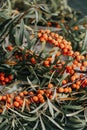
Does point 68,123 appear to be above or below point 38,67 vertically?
below

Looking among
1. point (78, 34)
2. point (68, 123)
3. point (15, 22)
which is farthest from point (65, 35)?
point (68, 123)

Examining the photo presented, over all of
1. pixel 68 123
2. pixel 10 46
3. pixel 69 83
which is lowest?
Result: pixel 68 123

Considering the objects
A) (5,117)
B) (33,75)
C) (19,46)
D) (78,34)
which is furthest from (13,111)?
(78,34)

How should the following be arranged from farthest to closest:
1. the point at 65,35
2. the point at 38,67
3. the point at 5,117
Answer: the point at 65,35, the point at 38,67, the point at 5,117

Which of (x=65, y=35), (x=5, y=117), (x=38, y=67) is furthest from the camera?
(x=65, y=35)

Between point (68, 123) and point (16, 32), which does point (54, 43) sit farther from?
point (68, 123)

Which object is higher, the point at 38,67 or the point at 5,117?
the point at 38,67

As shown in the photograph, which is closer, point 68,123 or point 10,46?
point 68,123

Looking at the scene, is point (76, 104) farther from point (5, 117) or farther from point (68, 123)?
point (5, 117)

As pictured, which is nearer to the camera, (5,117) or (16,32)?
(5,117)
